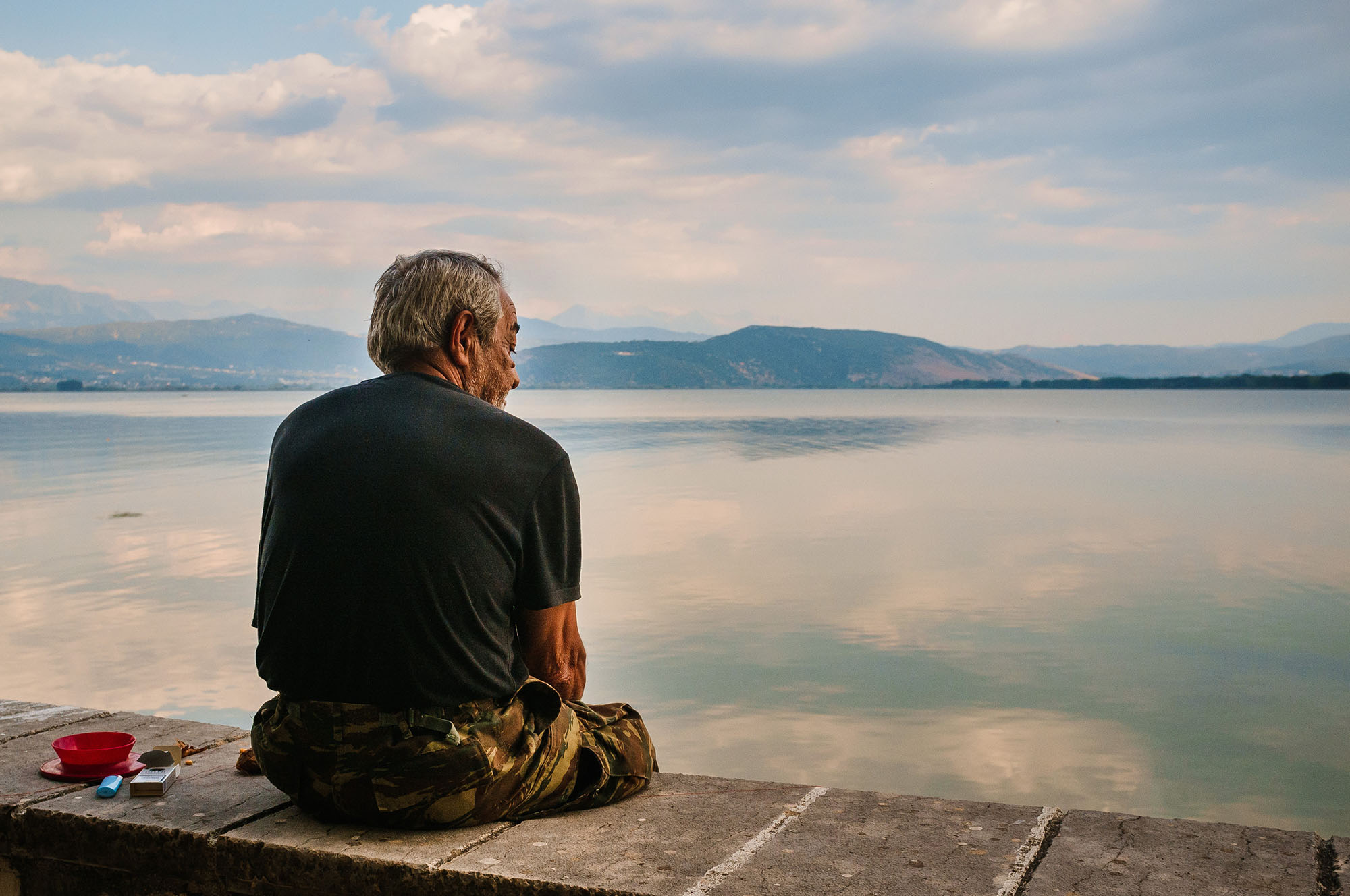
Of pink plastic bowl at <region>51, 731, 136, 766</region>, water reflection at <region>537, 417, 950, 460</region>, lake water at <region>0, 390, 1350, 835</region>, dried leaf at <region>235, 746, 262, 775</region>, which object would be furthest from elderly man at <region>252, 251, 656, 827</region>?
water reflection at <region>537, 417, 950, 460</region>

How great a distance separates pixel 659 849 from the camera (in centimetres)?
283

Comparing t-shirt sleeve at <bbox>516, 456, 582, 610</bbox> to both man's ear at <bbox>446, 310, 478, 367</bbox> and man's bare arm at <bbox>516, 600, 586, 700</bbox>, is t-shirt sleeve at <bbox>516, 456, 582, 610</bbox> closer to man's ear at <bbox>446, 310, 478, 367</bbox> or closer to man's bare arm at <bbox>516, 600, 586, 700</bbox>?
man's bare arm at <bbox>516, 600, 586, 700</bbox>

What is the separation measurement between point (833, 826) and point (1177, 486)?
2388 centimetres

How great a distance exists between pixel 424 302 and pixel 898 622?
8.88 meters

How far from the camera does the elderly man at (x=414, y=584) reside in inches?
104

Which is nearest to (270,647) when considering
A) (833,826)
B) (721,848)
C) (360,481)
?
(360,481)

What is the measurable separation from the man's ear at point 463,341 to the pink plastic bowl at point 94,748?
1.67m

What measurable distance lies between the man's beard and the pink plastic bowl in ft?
5.24

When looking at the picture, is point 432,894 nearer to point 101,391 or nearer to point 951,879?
point 951,879

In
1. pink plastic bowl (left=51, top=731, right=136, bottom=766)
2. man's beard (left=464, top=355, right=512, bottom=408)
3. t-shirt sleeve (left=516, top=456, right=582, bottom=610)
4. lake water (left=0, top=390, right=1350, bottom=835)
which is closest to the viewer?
t-shirt sleeve (left=516, top=456, right=582, bottom=610)

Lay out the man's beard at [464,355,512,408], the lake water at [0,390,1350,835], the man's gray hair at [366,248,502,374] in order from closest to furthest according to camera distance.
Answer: the man's gray hair at [366,248,502,374]
the man's beard at [464,355,512,408]
the lake water at [0,390,1350,835]

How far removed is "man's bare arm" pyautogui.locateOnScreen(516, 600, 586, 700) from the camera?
9.64 ft

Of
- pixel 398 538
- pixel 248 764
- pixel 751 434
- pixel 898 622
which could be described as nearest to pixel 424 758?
pixel 398 538

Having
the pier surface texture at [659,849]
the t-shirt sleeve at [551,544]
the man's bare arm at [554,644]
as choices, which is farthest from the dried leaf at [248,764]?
the t-shirt sleeve at [551,544]
